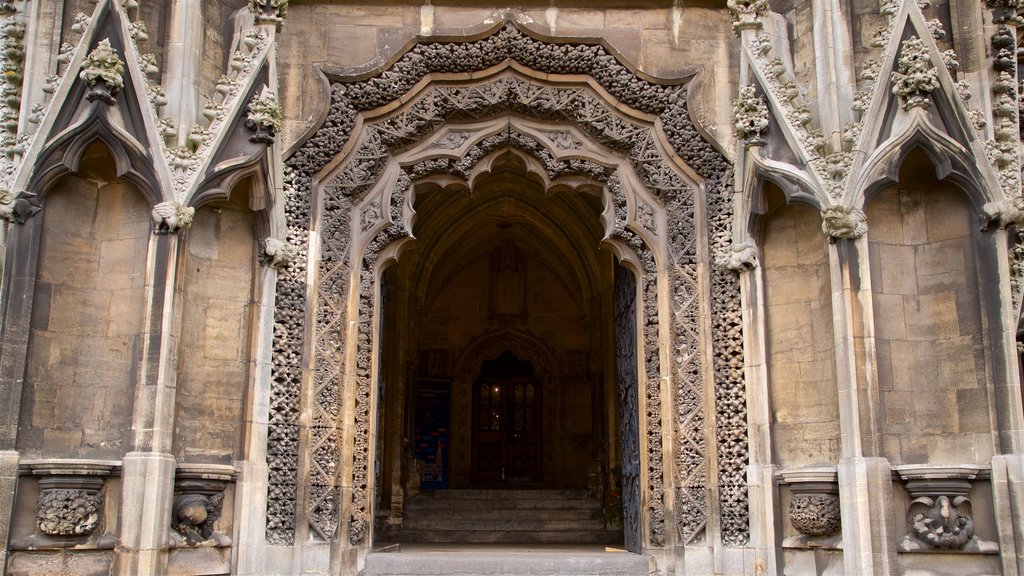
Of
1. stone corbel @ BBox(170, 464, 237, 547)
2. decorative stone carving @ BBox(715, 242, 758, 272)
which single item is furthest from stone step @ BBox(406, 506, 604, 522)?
stone corbel @ BBox(170, 464, 237, 547)

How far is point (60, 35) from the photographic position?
10.3m

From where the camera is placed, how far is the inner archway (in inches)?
731

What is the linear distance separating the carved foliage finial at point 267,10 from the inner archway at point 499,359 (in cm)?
650

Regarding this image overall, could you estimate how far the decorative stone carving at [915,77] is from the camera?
991 centimetres

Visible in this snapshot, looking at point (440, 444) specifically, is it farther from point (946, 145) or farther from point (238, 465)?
point (946, 145)

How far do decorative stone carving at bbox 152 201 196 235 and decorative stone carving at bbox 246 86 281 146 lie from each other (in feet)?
3.96

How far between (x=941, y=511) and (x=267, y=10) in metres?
8.52

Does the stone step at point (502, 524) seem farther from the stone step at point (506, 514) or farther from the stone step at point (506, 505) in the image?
the stone step at point (506, 505)

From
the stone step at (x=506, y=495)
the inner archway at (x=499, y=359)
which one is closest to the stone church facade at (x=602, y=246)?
the inner archway at (x=499, y=359)

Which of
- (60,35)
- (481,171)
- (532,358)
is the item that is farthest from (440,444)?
(60,35)

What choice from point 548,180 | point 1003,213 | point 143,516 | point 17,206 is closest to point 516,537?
point 548,180

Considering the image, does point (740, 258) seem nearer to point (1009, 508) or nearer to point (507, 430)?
point (1009, 508)

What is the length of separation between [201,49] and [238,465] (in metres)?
4.40

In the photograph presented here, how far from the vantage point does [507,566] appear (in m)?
11.1
